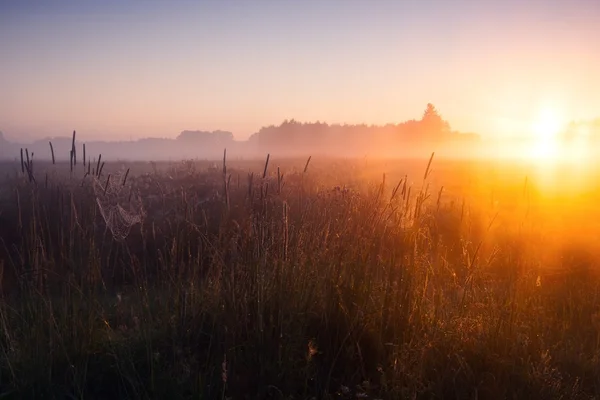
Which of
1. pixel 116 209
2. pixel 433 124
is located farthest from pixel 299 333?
pixel 433 124

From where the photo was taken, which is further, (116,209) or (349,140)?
(349,140)

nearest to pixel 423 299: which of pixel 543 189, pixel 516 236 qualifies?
pixel 516 236

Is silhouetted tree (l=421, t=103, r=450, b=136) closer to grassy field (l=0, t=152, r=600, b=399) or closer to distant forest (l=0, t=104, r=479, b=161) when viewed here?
distant forest (l=0, t=104, r=479, b=161)

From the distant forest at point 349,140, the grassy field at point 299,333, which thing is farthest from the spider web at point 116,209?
the distant forest at point 349,140

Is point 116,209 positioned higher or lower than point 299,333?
higher

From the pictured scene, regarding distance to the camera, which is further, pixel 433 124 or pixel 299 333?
pixel 433 124

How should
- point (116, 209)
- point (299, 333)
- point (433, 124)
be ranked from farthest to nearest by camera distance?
Answer: point (433, 124) → point (116, 209) → point (299, 333)

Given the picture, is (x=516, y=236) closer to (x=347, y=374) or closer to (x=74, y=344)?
(x=347, y=374)

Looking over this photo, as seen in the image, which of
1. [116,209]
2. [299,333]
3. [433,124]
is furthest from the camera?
[433,124]

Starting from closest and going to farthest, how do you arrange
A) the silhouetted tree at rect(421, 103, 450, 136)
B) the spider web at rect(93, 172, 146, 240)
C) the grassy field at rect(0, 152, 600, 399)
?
the grassy field at rect(0, 152, 600, 399)
the spider web at rect(93, 172, 146, 240)
the silhouetted tree at rect(421, 103, 450, 136)

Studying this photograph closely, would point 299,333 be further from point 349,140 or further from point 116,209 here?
point 349,140

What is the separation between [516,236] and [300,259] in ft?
20.4

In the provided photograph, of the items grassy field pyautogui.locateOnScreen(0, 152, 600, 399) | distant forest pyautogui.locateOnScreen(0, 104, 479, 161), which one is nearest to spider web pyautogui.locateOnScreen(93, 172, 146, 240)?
grassy field pyautogui.locateOnScreen(0, 152, 600, 399)

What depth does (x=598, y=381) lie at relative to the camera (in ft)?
12.1
